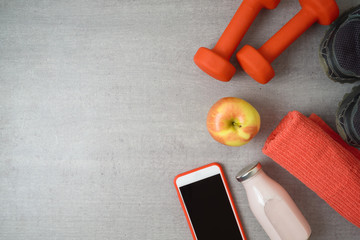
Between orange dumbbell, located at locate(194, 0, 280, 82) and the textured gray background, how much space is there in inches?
1.9

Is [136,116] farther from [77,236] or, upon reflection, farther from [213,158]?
[77,236]

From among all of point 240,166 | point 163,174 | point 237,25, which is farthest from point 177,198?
point 237,25

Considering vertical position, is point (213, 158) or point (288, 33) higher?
point (288, 33)

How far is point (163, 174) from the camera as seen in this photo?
2.04 feet

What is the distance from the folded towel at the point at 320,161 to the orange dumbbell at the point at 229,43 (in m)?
0.18

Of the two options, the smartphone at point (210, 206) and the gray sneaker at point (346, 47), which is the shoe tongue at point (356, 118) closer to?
the gray sneaker at point (346, 47)

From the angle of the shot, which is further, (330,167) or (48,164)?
(48,164)

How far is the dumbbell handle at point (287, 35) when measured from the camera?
55cm

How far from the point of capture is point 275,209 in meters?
0.55

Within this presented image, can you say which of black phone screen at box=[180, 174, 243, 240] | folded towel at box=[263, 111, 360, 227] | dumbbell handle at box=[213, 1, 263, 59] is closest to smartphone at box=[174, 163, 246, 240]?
black phone screen at box=[180, 174, 243, 240]

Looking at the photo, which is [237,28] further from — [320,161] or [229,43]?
[320,161]

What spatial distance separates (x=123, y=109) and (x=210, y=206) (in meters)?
0.32

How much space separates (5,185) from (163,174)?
1.36 feet

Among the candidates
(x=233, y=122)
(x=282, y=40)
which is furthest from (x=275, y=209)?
(x=282, y=40)
